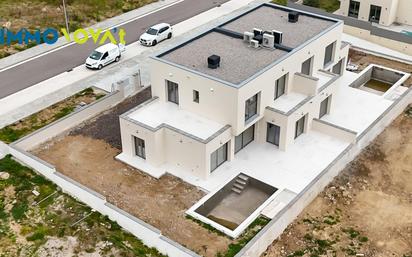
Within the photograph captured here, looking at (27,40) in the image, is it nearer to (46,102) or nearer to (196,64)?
(46,102)

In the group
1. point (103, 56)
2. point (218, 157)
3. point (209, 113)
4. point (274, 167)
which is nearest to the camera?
point (218, 157)

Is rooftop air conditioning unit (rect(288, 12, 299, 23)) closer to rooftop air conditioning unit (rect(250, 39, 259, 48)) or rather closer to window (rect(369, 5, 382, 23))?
rooftop air conditioning unit (rect(250, 39, 259, 48))

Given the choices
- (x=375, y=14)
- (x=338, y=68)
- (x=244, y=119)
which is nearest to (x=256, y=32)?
(x=244, y=119)

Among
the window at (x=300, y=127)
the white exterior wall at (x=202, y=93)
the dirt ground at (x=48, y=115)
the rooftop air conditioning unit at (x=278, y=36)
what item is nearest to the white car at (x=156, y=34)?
the dirt ground at (x=48, y=115)

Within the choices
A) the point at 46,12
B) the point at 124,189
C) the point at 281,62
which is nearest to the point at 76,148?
the point at 124,189

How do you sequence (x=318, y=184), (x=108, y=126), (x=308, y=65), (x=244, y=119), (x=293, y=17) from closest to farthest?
(x=318, y=184), (x=244, y=119), (x=308, y=65), (x=108, y=126), (x=293, y=17)

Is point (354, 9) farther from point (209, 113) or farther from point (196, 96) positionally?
point (209, 113)
